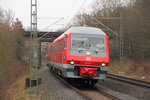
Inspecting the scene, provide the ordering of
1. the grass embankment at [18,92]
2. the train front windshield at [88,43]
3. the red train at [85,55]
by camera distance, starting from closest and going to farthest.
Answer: the red train at [85,55] < the train front windshield at [88,43] < the grass embankment at [18,92]

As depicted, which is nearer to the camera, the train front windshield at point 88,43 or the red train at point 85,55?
the red train at point 85,55

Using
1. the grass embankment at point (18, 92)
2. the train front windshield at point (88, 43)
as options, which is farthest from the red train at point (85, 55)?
the grass embankment at point (18, 92)

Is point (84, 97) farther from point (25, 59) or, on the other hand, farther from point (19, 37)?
point (25, 59)

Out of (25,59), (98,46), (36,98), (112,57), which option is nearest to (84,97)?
(36,98)

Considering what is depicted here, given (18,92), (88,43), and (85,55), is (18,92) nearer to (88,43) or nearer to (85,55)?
(85,55)

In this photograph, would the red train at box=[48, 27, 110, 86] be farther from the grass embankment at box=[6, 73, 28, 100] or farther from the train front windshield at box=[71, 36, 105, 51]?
the grass embankment at box=[6, 73, 28, 100]

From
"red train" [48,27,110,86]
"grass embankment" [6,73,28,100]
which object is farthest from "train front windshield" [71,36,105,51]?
"grass embankment" [6,73,28,100]

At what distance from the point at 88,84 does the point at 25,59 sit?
3829 centimetres

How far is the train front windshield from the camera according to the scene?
14008 millimetres

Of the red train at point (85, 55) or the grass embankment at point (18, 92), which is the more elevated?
the red train at point (85, 55)

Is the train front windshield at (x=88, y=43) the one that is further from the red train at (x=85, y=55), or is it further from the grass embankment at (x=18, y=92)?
the grass embankment at (x=18, y=92)

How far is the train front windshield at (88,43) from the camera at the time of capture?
14.0m

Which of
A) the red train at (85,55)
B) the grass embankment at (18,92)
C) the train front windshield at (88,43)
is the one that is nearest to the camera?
the red train at (85,55)

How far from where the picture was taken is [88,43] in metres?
14.2
